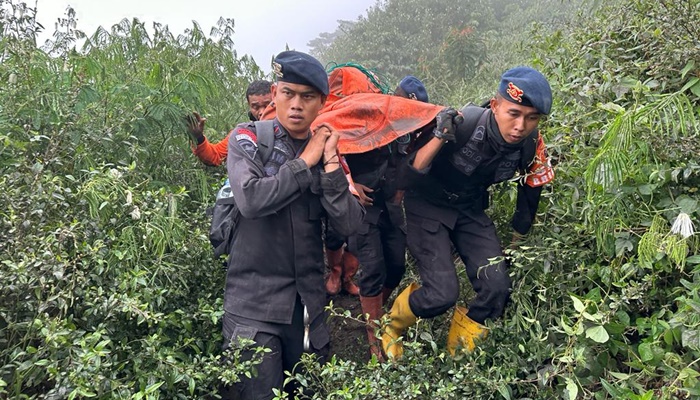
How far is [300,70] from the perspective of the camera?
2518 mm

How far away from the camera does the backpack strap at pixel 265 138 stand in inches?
102

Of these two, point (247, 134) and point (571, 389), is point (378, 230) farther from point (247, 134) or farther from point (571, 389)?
point (571, 389)

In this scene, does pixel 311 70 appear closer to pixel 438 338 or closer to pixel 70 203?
pixel 70 203

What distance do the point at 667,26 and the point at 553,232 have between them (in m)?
1.36

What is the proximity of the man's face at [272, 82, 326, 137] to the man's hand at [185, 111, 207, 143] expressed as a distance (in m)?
1.13

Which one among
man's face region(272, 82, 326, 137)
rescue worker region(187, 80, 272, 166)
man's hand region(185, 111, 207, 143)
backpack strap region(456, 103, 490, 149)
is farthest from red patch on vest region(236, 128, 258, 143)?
backpack strap region(456, 103, 490, 149)

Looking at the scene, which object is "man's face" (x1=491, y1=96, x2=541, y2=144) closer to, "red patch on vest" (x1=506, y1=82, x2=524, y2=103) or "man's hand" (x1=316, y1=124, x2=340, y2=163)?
"red patch on vest" (x1=506, y1=82, x2=524, y2=103)

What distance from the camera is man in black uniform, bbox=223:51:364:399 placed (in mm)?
2500

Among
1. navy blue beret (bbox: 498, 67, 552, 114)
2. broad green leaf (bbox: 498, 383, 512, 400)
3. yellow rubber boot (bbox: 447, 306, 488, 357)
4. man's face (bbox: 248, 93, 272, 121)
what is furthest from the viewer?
man's face (bbox: 248, 93, 272, 121)

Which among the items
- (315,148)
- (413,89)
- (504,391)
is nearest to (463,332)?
(504,391)

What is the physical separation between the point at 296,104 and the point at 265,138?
226 millimetres

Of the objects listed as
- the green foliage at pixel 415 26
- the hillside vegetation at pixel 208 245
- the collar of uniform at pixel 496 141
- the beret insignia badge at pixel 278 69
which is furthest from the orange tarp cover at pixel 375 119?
the green foliage at pixel 415 26

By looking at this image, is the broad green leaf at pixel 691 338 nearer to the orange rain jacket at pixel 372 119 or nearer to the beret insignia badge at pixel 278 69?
the orange rain jacket at pixel 372 119

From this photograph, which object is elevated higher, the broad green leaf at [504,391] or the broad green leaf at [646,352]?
the broad green leaf at [646,352]
